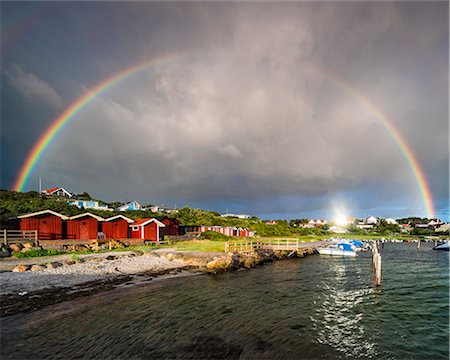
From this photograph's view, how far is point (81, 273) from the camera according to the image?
2267 cm

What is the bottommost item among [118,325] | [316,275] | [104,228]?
[316,275]

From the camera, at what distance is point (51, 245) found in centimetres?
3478

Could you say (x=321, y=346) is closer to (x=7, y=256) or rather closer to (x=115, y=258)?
(x=115, y=258)

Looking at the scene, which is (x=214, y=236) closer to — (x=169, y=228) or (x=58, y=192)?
(x=169, y=228)

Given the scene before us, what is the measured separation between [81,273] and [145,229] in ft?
90.0

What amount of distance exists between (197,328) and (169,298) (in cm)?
577

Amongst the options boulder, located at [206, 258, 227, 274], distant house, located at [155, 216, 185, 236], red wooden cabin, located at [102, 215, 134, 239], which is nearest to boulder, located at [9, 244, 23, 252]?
red wooden cabin, located at [102, 215, 134, 239]

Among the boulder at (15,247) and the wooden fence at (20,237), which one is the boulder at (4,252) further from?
the wooden fence at (20,237)

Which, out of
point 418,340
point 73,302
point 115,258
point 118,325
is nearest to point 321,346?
point 418,340

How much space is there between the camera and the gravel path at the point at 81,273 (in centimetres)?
1828

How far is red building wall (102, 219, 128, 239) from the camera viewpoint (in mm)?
46750

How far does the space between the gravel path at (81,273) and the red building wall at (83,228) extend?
53.5 ft

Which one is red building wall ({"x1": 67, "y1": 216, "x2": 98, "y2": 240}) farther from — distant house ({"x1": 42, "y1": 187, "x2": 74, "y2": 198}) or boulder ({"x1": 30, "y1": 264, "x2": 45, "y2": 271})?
distant house ({"x1": 42, "y1": 187, "x2": 74, "y2": 198})

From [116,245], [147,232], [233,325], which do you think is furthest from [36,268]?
[147,232]
